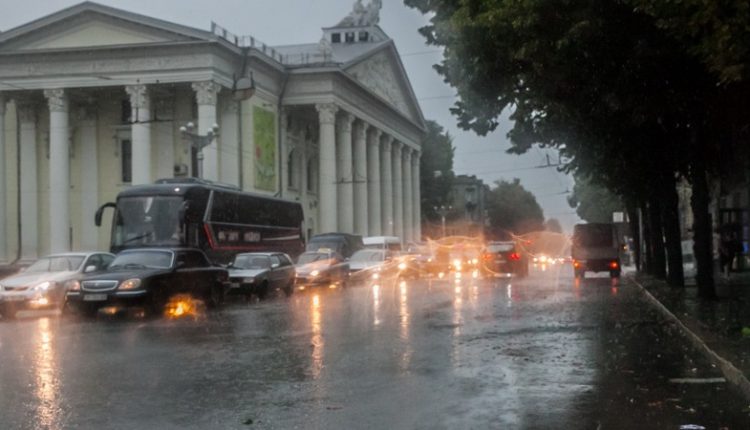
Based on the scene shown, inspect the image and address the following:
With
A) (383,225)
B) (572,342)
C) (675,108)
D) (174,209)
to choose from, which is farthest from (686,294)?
(383,225)

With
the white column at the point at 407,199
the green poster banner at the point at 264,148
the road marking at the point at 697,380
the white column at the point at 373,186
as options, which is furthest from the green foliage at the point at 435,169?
the road marking at the point at 697,380

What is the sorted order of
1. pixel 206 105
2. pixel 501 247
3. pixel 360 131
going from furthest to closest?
pixel 360 131
pixel 206 105
pixel 501 247

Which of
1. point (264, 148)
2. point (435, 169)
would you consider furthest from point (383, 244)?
point (435, 169)

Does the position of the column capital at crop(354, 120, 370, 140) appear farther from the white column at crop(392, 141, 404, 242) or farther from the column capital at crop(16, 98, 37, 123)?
the column capital at crop(16, 98, 37, 123)

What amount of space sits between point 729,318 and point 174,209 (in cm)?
1999

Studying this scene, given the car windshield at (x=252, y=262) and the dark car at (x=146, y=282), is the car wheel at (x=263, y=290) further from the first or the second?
the dark car at (x=146, y=282)

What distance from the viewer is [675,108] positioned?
16.4 metres

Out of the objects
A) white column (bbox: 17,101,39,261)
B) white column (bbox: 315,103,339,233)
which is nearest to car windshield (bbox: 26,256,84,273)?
white column (bbox: 17,101,39,261)

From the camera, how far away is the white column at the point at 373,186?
7612 centimetres

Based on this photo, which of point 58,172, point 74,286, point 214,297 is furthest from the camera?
point 58,172

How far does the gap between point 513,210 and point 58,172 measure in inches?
3628

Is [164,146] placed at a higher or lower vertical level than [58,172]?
higher

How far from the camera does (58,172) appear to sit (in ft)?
175

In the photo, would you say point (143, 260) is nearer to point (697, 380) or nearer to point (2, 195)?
point (697, 380)
